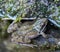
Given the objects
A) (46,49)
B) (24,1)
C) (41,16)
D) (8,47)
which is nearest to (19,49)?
(8,47)

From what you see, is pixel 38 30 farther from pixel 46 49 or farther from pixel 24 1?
pixel 24 1

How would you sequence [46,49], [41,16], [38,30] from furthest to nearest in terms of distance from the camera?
[41,16] < [38,30] < [46,49]

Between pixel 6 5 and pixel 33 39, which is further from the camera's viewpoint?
pixel 6 5

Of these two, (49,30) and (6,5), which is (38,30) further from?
(6,5)

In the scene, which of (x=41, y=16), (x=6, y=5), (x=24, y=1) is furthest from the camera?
(x=6, y=5)

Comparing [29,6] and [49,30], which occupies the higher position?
[29,6]

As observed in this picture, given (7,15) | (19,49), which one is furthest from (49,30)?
(7,15)
